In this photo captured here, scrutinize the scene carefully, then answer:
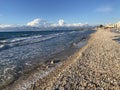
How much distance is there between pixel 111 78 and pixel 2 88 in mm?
7150

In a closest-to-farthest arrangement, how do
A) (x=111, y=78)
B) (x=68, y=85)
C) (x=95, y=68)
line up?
1. (x=68, y=85)
2. (x=111, y=78)
3. (x=95, y=68)

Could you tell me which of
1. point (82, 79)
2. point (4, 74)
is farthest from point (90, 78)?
point (4, 74)

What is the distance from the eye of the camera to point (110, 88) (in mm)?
10500

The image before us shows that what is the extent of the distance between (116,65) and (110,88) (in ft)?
17.5

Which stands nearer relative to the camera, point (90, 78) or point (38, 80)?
point (90, 78)

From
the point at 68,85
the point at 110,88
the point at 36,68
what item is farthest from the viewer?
the point at 36,68

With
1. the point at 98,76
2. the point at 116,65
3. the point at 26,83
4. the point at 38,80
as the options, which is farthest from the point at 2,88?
the point at 116,65

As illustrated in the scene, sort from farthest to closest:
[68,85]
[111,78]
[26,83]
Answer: [26,83], [111,78], [68,85]

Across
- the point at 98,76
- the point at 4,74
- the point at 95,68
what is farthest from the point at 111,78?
the point at 4,74

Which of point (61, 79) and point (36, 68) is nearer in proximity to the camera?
point (61, 79)

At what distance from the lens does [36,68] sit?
17.4 meters

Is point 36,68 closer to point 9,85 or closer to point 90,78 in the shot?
point 9,85

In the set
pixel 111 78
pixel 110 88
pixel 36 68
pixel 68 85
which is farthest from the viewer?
pixel 36 68

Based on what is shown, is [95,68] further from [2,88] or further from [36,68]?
[2,88]
